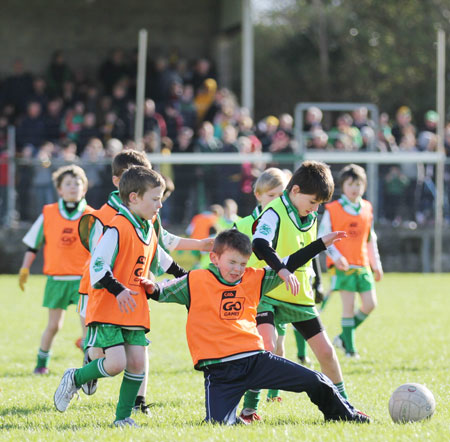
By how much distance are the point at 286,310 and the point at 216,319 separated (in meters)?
0.89

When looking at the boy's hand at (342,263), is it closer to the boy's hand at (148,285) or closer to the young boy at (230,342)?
the young boy at (230,342)

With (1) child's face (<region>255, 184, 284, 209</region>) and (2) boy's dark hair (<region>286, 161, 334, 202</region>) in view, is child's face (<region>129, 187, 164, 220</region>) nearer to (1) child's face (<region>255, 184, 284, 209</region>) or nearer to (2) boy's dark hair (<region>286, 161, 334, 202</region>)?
(2) boy's dark hair (<region>286, 161, 334, 202</region>)

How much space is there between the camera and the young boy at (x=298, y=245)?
6254mm

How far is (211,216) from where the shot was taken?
53.5ft

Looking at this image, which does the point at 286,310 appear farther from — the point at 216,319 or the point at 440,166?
the point at 440,166

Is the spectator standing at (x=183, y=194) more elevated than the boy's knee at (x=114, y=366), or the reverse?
the spectator standing at (x=183, y=194)

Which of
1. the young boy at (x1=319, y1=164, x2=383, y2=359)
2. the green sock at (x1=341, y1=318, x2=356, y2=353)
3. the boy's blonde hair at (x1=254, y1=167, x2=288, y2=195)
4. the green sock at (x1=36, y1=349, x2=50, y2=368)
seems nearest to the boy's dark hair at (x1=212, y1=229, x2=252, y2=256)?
the boy's blonde hair at (x1=254, y1=167, x2=288, y2=195)

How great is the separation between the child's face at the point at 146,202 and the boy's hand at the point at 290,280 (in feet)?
2.83

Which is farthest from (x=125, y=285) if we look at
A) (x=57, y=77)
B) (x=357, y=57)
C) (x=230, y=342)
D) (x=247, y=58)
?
(x=357, y=57)

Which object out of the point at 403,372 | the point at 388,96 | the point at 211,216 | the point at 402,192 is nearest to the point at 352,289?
the point at 403,372

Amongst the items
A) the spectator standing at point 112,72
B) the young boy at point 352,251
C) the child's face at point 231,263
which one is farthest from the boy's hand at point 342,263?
the spectator standing at point 112,72

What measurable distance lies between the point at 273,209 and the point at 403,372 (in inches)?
105

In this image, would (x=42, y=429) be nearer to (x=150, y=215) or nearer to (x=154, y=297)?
(x=154, y=297)

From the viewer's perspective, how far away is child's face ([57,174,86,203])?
8.62 meters
